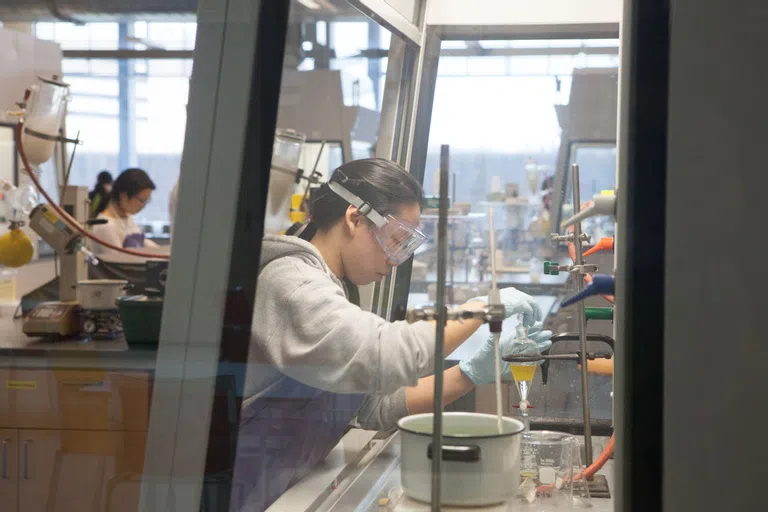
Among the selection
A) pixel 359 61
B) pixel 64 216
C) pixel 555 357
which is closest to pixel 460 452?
pixel 555 357

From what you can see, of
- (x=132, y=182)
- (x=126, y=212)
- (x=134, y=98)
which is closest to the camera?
A: (x=134, y=98)

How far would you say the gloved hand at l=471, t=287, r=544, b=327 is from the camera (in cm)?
94

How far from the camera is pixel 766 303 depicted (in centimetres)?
73

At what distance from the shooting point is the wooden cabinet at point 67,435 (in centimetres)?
213

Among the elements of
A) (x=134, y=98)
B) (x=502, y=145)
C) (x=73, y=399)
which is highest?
(x=134, y=98)

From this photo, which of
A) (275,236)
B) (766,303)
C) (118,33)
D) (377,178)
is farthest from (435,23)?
(118,33)

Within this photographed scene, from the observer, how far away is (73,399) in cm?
240

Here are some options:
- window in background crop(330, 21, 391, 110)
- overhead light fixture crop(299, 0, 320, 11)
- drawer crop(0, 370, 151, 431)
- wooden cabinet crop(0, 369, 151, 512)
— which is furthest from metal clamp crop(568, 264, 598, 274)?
drawer crop(0, 370, 151, 431)

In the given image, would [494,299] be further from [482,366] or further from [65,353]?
[65,353]

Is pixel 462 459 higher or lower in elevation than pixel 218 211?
lower

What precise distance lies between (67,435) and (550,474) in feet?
6.11

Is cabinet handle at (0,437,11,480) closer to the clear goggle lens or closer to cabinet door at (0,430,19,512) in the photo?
cabinet door at (0,430,19,512)

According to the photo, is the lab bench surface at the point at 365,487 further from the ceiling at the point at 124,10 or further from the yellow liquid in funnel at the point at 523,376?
the ceiling at the point at 124,10

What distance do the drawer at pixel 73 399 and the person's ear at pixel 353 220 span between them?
1.48 metres
